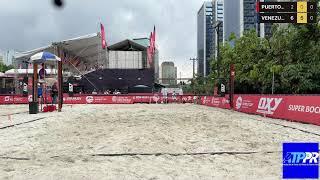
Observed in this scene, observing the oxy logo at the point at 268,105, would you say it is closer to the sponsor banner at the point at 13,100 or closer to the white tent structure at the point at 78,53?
the sponsor banner at the point at 13,100

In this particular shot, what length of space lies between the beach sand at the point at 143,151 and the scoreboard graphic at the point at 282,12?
5195 mm

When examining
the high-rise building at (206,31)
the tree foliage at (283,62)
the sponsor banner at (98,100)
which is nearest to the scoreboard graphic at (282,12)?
the tree foliage at (283,62)

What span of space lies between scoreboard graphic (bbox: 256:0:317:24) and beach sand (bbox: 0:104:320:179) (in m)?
5.19

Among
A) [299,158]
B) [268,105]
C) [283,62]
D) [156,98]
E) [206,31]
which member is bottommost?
[156,98]

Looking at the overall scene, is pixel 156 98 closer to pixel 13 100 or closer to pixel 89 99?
pixel 89 99

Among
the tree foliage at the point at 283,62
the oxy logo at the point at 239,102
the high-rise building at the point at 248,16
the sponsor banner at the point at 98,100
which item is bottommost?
the sponsor banner at the point at 98,100

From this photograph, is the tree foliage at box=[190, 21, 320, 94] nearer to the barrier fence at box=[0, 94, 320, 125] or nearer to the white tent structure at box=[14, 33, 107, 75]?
the barrier fence at box=[0, 94, 320, 125]

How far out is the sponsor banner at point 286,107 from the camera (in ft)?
61.9

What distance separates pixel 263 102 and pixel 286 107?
332cm

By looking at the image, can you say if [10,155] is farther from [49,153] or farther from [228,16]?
[228,16]

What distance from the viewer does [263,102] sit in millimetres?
25000

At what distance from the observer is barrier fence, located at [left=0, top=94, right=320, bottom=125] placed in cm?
1923

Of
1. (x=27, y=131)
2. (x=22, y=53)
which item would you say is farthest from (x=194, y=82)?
(x=27, y=131)

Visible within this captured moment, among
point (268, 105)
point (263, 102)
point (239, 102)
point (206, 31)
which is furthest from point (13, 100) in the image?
point (206, 31)
